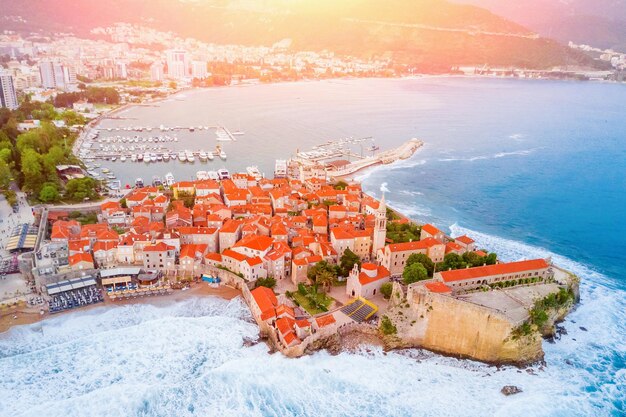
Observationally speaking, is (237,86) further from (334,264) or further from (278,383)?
(278,383)

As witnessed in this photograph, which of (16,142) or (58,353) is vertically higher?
(16,142)

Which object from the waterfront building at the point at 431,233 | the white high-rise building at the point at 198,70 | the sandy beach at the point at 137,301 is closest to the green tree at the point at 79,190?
the sandy beach at the point at 137,301

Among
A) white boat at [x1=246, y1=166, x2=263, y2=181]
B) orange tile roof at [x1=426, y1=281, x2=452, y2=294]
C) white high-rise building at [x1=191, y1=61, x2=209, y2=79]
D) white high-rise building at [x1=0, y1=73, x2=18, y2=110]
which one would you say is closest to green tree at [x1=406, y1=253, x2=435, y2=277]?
orange tile roof at [x1=426, y1=281, x2=452, y2=294]

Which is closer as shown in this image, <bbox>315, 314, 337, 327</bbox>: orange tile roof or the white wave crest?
<bbox>315, 314, 337, 327</bbox>: orange tile roof

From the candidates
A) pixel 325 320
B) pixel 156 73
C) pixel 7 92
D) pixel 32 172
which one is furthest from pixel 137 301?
pixel 156 73

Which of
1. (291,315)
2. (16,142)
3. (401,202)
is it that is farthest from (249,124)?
(291,315)

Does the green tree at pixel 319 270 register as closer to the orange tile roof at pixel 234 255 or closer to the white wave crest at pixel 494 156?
the orange tile roof at pixel 234 255

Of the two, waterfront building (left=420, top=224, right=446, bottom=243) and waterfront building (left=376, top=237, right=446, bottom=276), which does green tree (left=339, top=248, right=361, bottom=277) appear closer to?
waterfront building (left=376, top=237, right=446, bottom=276)
